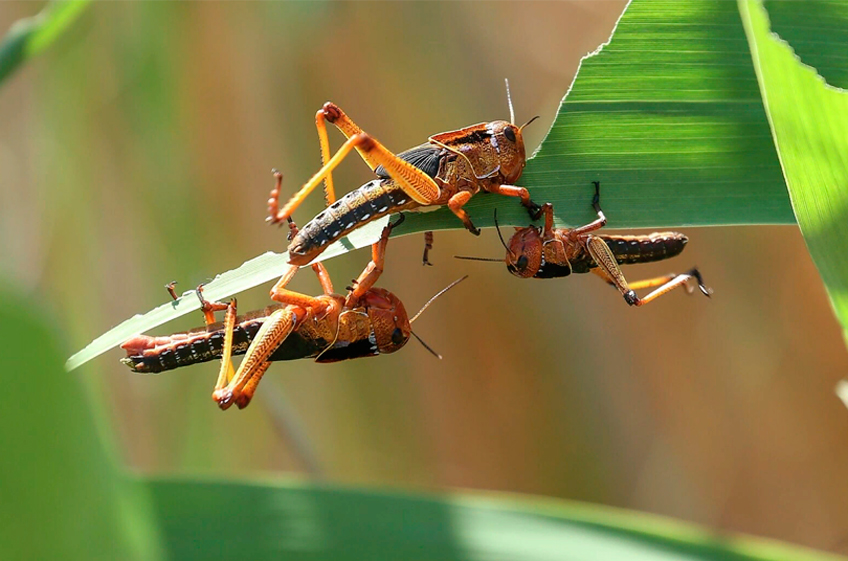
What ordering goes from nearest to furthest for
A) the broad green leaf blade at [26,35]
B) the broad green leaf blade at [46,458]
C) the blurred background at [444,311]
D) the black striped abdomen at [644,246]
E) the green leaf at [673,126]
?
the broad green leaf blade at [46,458]
the green leaf at [673,126]
the broad green leaf blade at [26,35]
the black striped abdomen at [644,246]
the blurred background at [444,311]

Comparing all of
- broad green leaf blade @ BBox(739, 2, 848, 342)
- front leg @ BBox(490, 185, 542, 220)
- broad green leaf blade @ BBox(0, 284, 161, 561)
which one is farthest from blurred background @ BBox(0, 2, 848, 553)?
broad green leaf blade @ BBox(0, 284, 161, 561)

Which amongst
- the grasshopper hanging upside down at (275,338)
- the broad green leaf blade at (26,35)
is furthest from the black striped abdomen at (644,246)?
the broad green leaf blade at (26,35)

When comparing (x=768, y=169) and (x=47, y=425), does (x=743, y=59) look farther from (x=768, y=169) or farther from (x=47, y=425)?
(x=47, y=425)

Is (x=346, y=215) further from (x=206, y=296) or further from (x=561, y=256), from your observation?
(x=561, y=256)

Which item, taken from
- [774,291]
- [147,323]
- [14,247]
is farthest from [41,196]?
[774,291]

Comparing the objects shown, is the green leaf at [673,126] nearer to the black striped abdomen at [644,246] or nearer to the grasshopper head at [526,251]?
the grasshopper head at [526,251]
